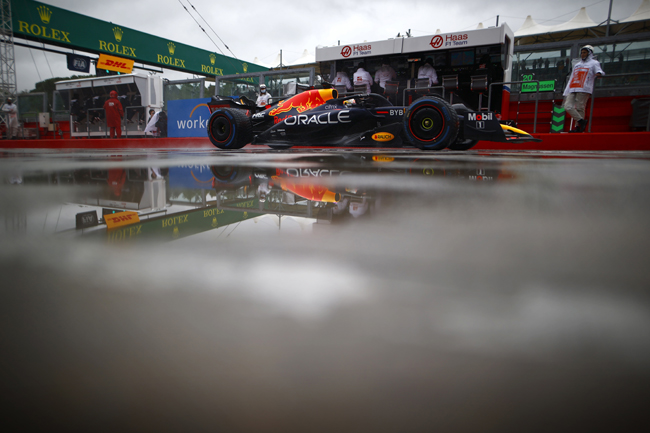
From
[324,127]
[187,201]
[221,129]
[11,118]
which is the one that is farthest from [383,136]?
[11,118]

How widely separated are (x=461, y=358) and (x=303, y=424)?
194mm

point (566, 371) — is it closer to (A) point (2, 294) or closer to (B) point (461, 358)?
(B) point (461, 358)

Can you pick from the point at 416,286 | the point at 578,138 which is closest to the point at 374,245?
the point at 416,286

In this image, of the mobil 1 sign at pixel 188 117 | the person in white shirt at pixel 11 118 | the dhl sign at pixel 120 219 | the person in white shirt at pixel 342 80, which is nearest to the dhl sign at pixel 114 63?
the person in white shirt at pixel 11 118

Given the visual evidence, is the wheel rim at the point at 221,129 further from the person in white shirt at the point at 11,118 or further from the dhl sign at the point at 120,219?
the person in white shirt at the point at 11,118

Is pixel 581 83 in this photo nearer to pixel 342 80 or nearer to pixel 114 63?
pixel 342 80

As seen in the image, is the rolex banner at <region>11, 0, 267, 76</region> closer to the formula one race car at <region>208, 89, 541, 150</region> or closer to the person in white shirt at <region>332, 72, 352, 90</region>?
the person in white shirt at <region>332, 72, 352, 90</region>

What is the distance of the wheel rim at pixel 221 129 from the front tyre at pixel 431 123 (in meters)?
2.95

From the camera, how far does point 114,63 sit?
1641 centimetres

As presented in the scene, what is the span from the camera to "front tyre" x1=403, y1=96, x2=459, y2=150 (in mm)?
4305

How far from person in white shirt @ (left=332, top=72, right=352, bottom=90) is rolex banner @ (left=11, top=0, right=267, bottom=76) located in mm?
11589

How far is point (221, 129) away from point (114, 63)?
13473 millimetres

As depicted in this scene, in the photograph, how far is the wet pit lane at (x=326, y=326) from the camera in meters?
0.36

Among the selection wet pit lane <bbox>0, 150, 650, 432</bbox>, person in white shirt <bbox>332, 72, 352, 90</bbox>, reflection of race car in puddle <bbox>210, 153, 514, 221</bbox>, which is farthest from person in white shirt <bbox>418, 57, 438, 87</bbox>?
wet pit lane <bbox>0, 150, 650, 432</bbox>
